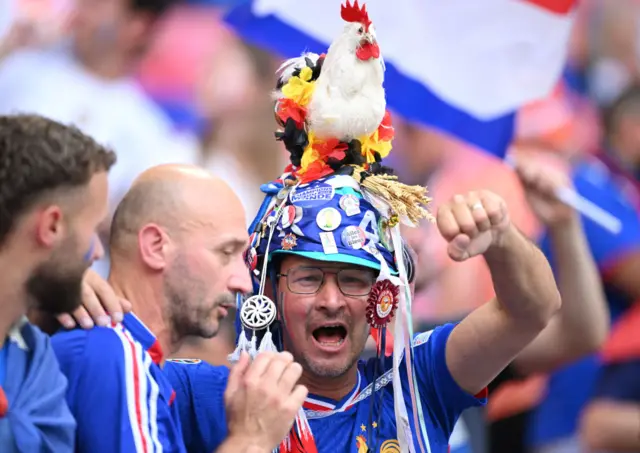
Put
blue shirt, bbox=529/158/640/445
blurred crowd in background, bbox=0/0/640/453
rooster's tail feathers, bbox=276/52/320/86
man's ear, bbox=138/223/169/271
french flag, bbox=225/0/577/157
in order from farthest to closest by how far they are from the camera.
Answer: blurred crowd in background, bbox=0/0/640/453 → blue shirt, bbox=529/158/640/445 → french flag, bbox=225/0/577/157 → rooster's tail feathers, bbox=276/52/320/86 → man's ear, bbox=138/223/169/271

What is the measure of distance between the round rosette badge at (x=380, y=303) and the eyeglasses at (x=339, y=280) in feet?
0.29

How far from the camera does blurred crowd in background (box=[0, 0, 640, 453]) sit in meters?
6.65

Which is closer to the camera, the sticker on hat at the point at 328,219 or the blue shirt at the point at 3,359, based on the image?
the blue shirt at the point at 3,359

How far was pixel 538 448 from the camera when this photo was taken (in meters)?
6.74

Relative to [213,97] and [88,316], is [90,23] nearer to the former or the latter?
[213,97]

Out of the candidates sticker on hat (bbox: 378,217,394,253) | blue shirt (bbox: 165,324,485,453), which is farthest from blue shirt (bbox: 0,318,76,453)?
sticker on hat (bbox: 378,217,394,253)

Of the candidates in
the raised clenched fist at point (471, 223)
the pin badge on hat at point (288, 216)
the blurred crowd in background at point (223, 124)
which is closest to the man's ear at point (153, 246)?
the pin badge on hat at point (288, 216)

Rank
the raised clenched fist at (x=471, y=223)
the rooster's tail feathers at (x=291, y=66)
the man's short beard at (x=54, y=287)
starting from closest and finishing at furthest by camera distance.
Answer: the man's short beard at (x=54, y=287), the raised clenched fist at (x=471, y=223), the rooster's tail feathers at (x=291, y=66)

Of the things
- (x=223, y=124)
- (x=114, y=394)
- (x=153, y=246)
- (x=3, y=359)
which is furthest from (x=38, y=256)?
(x=223, y=124)

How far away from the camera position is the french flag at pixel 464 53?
5715mm

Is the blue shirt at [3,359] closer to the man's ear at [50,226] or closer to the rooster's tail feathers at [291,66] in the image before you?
the man's ear at [50,226]

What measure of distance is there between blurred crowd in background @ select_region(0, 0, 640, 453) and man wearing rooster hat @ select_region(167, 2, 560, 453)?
2.01 m

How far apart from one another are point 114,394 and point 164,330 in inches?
20.9

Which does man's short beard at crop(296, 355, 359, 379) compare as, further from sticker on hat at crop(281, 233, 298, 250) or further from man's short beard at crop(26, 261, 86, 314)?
man's short beard at crop(26, 261, 86, 314)
